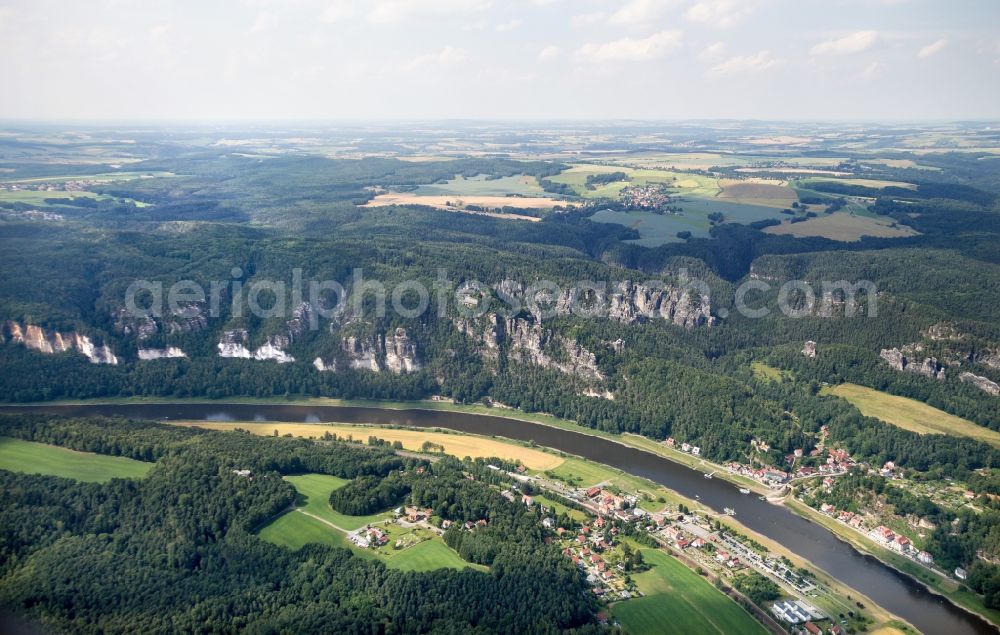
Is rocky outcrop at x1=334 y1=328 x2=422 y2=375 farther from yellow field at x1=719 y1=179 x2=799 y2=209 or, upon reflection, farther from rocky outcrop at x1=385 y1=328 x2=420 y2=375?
yellow field at x1=719 y1=179 x2=799 y2=209

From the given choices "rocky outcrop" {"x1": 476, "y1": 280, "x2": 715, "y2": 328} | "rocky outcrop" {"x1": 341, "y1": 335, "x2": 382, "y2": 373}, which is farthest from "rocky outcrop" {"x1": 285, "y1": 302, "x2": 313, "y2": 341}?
"rocky outcrop" {"x1": 476, "y1": 280, "x2": 715, "y2": 328}

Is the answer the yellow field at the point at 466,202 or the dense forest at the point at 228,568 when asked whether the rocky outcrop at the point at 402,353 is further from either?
the yellow field at the point at 466,202

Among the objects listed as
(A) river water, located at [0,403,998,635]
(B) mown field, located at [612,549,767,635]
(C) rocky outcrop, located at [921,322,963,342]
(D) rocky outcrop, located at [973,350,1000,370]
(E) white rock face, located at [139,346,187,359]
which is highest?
(C) rocky outcrop, located at [921,322,963,342]

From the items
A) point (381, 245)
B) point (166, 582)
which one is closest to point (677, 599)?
point (166, 582)

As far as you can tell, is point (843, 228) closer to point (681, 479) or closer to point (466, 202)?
point (466, 202)

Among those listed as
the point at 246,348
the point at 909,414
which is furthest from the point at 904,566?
the point at 246,348

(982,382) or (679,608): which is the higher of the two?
(982,382)
